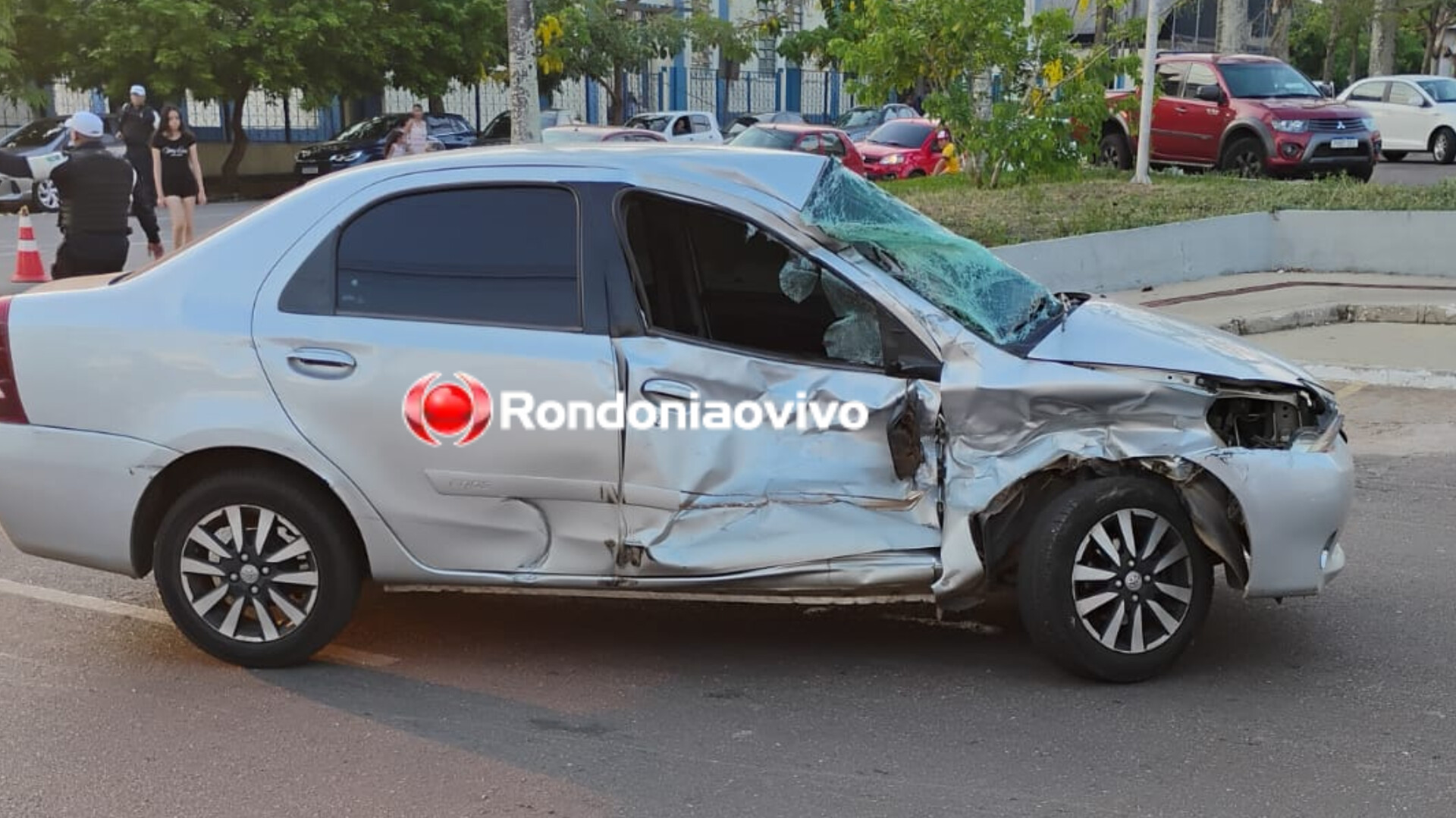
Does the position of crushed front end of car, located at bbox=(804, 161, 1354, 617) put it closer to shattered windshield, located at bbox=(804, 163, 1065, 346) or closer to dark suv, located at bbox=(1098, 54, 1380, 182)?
shattered windshield, located at bbox=(804, 163, 1065, 346)

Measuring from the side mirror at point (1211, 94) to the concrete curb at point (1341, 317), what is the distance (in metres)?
8.27

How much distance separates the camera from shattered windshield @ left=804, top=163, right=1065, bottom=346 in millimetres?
4887

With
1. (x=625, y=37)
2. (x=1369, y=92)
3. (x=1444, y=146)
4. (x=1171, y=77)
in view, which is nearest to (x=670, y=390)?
(x=1171, y=77)

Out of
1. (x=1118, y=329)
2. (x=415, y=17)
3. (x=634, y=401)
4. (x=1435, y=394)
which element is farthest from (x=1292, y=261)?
(x=415, y=17)

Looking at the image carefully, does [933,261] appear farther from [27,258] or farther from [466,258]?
[27,258]

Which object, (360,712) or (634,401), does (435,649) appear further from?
Result: (634,401)

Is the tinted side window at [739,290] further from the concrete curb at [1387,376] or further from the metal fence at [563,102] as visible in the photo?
the metal fence at [563,102]

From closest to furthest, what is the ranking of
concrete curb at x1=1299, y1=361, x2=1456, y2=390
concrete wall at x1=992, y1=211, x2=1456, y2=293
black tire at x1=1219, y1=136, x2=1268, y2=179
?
concrete curb at x1=1299, y1=361, x2=1456, y2=390 → concrete wall at x1=992, y1=211, x2=1456, y2=293 → black tire at x1=1219, y1=136, x2=1268, y2=179

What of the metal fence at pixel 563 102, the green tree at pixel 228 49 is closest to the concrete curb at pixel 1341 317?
the green tree at pixel 228 49

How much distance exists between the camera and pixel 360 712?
469cm

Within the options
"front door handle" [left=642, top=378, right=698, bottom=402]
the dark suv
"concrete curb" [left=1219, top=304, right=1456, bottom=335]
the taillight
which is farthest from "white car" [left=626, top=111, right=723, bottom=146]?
"front door handle" [left=642, top=378, right=698, bottom=402]

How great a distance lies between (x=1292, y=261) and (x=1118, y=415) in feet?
36.4

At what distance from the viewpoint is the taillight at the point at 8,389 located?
499 cm

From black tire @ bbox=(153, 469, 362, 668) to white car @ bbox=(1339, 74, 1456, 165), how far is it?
1083 inches
